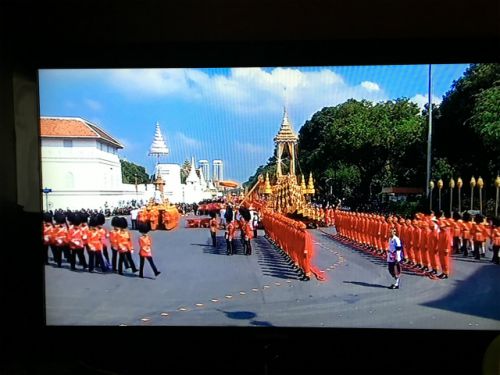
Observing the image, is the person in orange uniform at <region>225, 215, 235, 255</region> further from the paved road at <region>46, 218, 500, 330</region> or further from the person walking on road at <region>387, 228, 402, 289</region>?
the person walking on road at <region>387, 228, 402, 289</region>

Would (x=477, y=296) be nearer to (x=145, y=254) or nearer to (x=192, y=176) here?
(x=192, y=176)

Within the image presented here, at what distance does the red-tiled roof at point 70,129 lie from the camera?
2362 millimetres

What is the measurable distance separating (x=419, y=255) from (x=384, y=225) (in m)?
0.23

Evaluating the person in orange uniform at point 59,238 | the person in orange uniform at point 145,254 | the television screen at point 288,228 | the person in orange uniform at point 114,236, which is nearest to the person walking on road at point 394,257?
the television screen at point 288,228

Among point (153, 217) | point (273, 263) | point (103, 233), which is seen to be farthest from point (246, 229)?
point (103, 233)

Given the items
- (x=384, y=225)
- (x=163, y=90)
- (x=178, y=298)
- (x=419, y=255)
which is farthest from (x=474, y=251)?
(x=163, y=90)

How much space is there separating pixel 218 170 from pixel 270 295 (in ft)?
2.30

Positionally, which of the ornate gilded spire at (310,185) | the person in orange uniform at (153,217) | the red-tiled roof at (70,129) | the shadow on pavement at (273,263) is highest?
the red-tiled roof at (70,129)

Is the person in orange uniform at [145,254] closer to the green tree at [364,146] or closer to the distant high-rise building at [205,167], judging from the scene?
the distant high-rise building at [205,167]

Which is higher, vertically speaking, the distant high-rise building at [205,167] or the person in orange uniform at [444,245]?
the distant high-rise building at [205,167]

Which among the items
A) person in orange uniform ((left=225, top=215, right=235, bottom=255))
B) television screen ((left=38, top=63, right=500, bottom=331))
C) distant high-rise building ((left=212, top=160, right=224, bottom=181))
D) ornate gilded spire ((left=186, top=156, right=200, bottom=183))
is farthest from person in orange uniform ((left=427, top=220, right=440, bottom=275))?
ornate gilded spire ((left=186, top=156, right=200, bottom=183))

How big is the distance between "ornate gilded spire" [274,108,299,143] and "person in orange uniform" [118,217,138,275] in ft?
3.04

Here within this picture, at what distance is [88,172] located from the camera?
2.47 meters

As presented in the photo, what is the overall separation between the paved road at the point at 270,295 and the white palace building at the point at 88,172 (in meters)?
0.26
